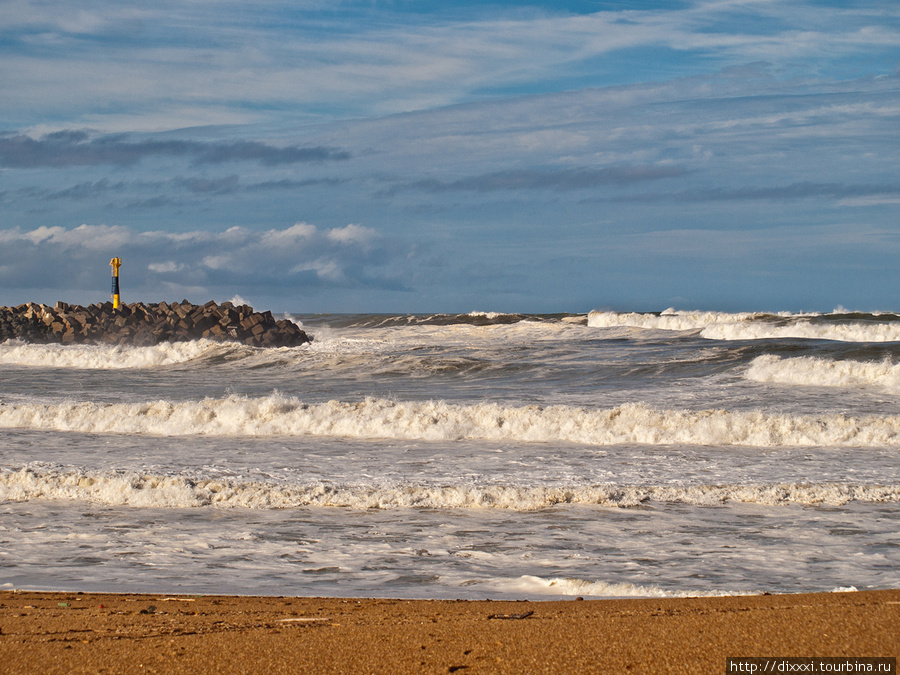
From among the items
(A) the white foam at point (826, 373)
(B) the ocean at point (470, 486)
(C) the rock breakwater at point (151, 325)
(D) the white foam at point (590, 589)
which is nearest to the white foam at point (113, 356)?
(C) the rock breakwater at point (151, 325)

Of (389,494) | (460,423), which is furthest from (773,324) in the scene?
(389,494)

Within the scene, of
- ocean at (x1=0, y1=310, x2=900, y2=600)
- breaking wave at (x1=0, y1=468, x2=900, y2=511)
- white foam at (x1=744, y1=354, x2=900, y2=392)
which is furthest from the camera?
white foam at (x1=744, y1=354, x2=900, y2=392)

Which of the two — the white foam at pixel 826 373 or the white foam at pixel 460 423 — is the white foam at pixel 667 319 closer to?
the white foam at pixel 826 373

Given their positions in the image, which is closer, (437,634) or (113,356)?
(437,634)

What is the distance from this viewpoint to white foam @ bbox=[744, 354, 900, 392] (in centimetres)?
1525

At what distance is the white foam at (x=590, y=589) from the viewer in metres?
4.64

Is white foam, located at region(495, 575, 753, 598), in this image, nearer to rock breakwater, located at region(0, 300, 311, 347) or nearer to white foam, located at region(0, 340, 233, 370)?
white foam, located at region(0, 340, 233, 370)

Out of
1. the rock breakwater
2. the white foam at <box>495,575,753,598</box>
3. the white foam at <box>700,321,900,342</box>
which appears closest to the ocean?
the white foam at <box>495,575,753,598</box>

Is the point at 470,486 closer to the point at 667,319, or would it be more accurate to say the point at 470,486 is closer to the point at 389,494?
the point at 389,494

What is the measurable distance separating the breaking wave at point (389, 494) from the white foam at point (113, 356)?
54.1ft

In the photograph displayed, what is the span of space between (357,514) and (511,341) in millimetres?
20602

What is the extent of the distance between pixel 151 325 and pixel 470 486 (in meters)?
24.8

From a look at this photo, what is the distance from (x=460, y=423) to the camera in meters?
11.4

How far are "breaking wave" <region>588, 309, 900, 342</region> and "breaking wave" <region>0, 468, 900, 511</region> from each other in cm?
1887
